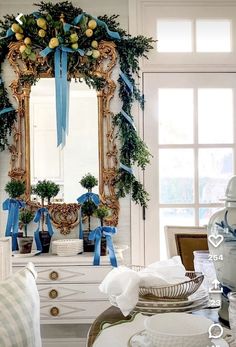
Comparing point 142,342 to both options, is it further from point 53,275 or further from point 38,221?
point 38,221

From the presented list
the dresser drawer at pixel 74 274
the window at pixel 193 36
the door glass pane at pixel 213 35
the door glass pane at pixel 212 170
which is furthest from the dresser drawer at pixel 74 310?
the door glass pane at pixel 213 35

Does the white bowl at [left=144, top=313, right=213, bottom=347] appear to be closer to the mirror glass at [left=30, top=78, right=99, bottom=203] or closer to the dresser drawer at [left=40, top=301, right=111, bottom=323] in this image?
the dresser drawer at [left=40, top=301, right=111, bottom=323]

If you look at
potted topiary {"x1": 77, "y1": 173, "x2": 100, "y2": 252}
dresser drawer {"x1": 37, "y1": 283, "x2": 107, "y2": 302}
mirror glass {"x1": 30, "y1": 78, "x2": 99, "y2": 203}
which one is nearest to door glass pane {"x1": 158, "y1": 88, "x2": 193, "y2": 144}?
mirror glass {"x1": 30, "y1": 78, "x2": 99, "y2": 203}

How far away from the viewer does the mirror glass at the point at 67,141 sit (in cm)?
284

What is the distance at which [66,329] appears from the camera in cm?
279

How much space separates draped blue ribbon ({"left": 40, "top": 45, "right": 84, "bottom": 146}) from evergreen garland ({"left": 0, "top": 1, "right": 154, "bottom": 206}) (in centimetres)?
5

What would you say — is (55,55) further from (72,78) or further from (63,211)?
(63,211)

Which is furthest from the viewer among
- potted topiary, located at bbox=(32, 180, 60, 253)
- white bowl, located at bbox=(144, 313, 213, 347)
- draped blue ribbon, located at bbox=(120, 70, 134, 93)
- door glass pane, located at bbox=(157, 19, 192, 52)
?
door glass pane, located at bbox=(157, 19, 192, 52)

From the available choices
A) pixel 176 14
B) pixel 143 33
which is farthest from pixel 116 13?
pixel 176 14

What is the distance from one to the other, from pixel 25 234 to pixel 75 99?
99 cm

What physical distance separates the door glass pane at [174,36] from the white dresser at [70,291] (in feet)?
5.24

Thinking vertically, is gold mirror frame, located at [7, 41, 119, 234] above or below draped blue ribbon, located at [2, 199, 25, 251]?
above

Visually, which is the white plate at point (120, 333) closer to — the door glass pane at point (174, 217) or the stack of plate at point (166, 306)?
the stack of plate at point (166, 306)

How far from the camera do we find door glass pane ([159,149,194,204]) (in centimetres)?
293
